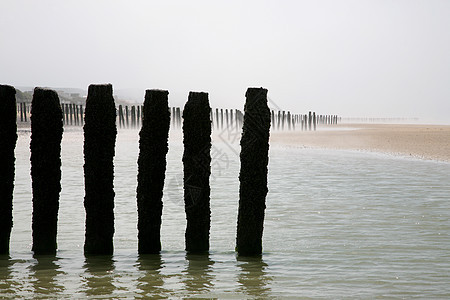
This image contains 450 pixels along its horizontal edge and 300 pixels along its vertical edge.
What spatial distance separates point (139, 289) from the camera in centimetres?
581

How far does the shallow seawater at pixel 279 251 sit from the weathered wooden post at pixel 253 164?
46cm

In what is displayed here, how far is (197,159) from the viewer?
686cm

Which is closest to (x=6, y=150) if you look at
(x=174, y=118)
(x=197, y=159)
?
(x=197, y=159)

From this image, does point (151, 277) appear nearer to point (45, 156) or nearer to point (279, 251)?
point (45, 156)

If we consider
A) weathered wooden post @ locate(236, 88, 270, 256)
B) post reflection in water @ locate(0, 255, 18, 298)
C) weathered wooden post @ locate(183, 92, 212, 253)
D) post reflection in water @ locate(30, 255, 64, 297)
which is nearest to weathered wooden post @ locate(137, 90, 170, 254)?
weathered wooden post @ locate(183, 92, 212, 253)

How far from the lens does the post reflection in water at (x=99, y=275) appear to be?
5738mm

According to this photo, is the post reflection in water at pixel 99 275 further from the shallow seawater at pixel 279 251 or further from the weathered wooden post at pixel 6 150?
the weathered wooden post at pixel 6 150

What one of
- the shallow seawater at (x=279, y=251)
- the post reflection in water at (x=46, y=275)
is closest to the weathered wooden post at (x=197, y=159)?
the shallow seawater at (x=279, y=251)

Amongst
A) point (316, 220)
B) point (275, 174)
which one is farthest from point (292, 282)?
point (275, 174)

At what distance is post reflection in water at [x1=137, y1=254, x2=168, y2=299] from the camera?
18.7 ft

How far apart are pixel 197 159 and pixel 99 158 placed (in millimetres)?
1160

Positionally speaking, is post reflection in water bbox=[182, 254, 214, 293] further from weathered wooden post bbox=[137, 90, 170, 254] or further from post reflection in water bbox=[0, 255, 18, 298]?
post reflection in water bbox=[0, 255, 18, 298]

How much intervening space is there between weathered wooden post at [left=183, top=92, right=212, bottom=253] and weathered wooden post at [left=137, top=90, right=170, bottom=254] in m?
0.27

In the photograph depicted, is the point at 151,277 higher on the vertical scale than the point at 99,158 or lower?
lower
